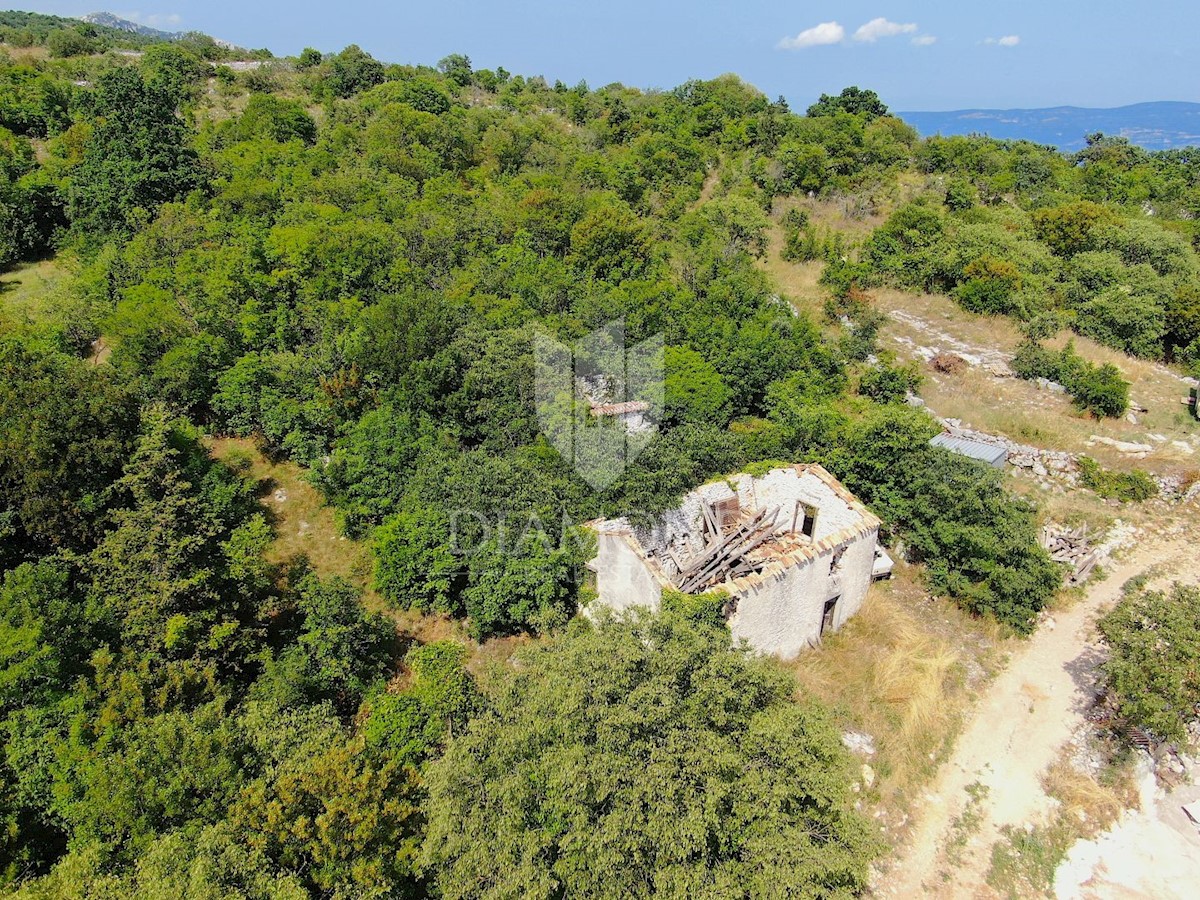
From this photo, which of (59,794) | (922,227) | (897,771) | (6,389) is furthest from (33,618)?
(922,227)

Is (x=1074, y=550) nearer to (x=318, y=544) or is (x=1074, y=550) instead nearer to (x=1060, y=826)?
(x=1060, y=826)

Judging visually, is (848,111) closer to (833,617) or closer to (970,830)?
(833,617)

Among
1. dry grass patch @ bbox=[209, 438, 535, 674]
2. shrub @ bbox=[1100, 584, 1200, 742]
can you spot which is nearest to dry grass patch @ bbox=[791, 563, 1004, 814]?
shrub @ bbox=[1100, 584, 1200, 742]

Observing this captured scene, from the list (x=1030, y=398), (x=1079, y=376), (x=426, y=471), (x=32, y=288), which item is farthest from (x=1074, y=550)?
(x=32, y=288)

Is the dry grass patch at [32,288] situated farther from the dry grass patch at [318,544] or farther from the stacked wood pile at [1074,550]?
the stacked wood pile at [1074,550]

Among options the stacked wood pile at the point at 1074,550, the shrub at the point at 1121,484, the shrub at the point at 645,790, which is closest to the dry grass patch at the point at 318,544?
the shrub at the point at 645,790

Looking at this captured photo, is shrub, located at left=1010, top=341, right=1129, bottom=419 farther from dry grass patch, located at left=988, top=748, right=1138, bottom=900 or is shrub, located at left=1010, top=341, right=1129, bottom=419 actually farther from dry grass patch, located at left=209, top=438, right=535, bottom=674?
dry grass patch, located at left=209, top=438, right=535, bottom=674
